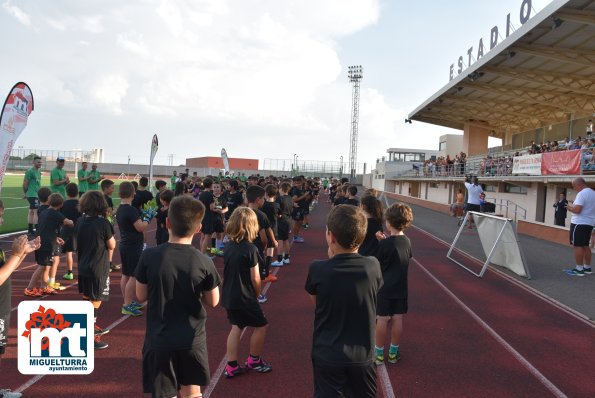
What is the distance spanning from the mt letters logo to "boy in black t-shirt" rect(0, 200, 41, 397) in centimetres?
54

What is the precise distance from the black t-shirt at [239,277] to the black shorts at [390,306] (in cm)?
138

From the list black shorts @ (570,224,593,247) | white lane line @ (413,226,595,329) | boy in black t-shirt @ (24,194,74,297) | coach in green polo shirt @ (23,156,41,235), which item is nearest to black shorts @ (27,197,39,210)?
coach in green polo shirt @ (23,156,41,235)

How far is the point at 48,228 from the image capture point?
5980mm

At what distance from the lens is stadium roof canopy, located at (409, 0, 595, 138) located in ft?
51.3

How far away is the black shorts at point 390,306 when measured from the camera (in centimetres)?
434

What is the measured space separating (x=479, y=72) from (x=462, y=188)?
38.8 feet

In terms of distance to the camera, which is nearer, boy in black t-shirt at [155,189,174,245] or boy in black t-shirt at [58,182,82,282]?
boy in black t-shirt at [155,189,174,245]

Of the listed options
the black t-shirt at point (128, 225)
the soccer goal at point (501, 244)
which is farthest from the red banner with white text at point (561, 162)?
the black t-shirt at point (128, 225)

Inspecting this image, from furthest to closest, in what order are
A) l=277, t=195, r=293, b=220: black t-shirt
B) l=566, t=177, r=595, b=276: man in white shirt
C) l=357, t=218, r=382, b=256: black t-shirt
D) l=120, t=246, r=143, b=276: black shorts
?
l=277, t=195, r=293, b=220: black t-shirt
l=566, t=177, r=595, b=276: man in white shirt
l=120, t=246, r=143, b=276: black shorts
l=357, t=218, r=382, b=256: black t-shirt

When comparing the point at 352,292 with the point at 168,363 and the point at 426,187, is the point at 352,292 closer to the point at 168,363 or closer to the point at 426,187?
the point at 168,363

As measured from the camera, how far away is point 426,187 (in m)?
42.4

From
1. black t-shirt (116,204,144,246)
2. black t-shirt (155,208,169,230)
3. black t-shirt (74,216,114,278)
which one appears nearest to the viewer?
black t-shirt (74,216,114,278)

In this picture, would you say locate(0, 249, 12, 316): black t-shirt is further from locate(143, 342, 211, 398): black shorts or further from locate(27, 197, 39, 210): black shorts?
locate(27, 197, 39, 210): black shorts

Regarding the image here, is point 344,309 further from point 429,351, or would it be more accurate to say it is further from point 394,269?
point 429,351
